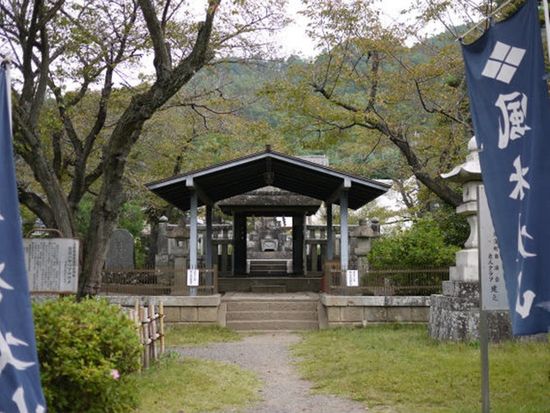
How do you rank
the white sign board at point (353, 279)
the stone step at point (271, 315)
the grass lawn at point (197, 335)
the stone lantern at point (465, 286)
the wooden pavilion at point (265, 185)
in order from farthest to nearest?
the wooden pavilion at point (265, 185) → the stone step at point (271, 315) → the white sign board at point (353, 279) → the grass lawn at point (197, 335) → the stone lantern at point (465, 286)

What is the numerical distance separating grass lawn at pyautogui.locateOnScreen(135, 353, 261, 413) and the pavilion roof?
677 centimetres

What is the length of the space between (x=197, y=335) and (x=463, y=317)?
6.16 meters

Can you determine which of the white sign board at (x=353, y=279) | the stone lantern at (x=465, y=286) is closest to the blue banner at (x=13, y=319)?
the stone lantern at (x=465, y=286)

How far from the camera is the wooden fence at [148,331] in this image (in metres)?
9.99

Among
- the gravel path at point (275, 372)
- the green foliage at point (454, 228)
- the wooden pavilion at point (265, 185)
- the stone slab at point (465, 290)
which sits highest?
the wooden pavilion at point (265, 185)

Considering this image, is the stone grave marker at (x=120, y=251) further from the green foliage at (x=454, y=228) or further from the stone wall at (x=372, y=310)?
the green foliage at (x=454, y=228)

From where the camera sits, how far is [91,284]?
1083 cm

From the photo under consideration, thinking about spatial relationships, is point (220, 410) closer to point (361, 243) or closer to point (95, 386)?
point (95, 386)

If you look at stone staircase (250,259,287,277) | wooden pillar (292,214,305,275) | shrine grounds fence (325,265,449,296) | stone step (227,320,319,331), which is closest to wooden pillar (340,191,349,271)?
shrine grounds fence (325,265,449,296)

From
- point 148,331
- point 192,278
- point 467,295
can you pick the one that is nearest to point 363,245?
point 192,278

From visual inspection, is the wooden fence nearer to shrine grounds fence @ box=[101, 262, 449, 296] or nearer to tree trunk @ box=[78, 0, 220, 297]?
tree trunk @ box=[78, 0, 220, 297]

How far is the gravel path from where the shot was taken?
811cm

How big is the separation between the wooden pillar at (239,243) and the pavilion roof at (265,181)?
1.71 meters

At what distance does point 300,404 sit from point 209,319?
8305 mm
